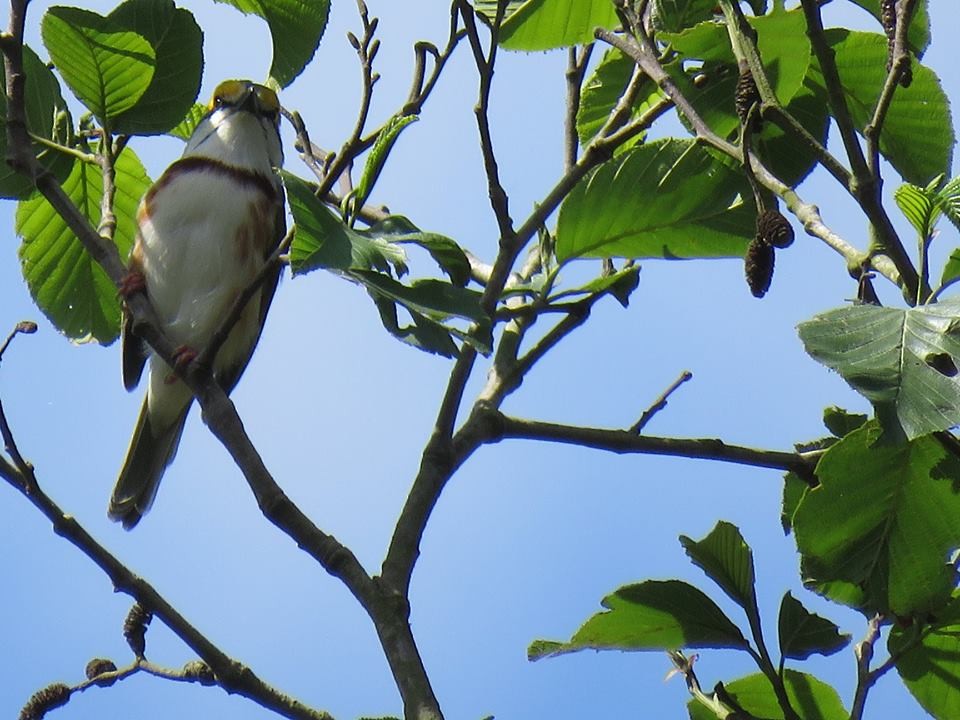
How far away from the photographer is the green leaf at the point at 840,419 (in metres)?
2.35

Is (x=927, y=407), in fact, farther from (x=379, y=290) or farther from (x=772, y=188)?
(x=379, y=290)

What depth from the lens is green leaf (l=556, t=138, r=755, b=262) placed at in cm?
229

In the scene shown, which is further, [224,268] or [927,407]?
[224,268]

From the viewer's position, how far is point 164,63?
8.27 feet

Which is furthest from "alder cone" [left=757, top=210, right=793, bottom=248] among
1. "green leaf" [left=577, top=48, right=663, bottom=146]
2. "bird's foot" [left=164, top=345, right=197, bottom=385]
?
"bird's foot" [left=164, top=345, right=197, bottom=385]

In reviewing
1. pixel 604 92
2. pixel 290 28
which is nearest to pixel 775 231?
pixel 604 92

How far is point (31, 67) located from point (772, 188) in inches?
63.5

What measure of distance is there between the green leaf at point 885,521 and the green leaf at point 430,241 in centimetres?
72

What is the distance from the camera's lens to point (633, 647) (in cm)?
216

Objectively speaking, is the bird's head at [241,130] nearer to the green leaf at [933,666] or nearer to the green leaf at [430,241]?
the green leaf at [430,241]

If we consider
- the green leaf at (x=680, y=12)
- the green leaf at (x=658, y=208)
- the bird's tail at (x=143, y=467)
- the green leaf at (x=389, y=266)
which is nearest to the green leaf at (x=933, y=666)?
the green leaf at (x=658, y=208)

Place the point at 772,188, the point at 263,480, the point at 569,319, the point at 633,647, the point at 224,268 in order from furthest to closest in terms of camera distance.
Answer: the point at 224,268
the point at 569,319
the point at 633,647
the point at 263,480
the point at 772,188

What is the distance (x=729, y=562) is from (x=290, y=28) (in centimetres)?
141

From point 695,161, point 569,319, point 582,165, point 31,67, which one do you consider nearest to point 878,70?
point 695,161
